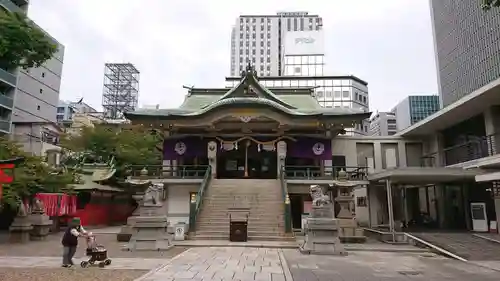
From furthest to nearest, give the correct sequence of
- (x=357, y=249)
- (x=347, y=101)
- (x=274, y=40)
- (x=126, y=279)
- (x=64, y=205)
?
1. (x=274, y=40)
2. (x=347, y=101)
3. (x=64, y=205)
4. (x=357, y=249)
5. (x=126, y=279)

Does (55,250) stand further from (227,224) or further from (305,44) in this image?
(305,44)

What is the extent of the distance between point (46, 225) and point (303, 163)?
17.1 metres

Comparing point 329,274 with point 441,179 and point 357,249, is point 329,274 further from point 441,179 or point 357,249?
point 441,179

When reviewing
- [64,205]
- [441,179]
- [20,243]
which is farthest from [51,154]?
[441,179]

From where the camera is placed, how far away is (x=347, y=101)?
79625mm

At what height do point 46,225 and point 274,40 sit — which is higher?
point 274,40

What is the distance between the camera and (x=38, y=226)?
55.4ft

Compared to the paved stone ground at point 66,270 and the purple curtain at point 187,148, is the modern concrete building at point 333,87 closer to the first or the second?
the purple curtain at point 187,148

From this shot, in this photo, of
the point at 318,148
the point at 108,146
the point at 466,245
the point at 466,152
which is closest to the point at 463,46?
the point at 466,152

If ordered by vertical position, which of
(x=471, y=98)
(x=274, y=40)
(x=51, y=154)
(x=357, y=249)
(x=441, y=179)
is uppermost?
(x=274, y=40)

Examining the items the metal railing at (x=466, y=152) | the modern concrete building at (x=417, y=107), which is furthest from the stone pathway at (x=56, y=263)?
the modern concrete building at (x=417, y=107)

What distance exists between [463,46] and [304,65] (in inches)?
1998

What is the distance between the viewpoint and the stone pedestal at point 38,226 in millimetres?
16830

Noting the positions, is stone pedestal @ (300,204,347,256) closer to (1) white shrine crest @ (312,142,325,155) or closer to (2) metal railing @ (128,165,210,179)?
(2) metal railing @ (128,165,210,179)
